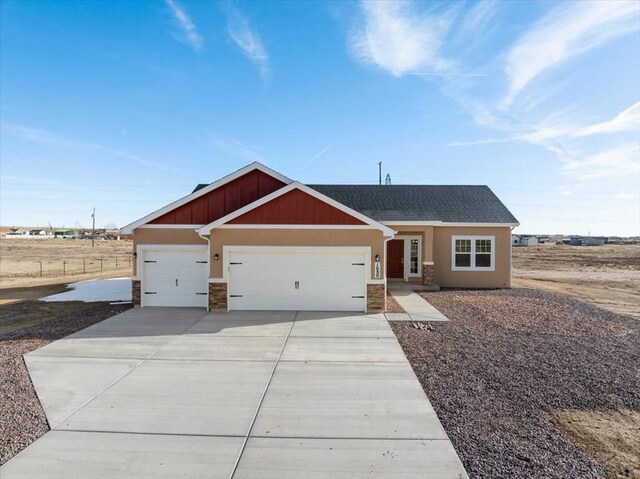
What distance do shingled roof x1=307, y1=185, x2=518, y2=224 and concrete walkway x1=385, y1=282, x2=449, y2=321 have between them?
3.17 metres

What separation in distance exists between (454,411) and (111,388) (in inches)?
208

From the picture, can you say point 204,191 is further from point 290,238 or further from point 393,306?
point 393,306

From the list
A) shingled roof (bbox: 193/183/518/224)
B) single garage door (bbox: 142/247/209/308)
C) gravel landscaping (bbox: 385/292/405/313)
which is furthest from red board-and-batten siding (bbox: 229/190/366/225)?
shingled roof (bbox: 193/183/518/224)

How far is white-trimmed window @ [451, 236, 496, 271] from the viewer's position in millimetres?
17109

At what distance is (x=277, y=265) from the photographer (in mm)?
11789

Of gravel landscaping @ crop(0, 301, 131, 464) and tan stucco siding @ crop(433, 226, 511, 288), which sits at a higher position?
tan stucco siding @ crop(433, 226, 511, 288)

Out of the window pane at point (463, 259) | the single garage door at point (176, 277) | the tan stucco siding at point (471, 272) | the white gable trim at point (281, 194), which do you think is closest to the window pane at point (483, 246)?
the tan stucco siding at point (471, 272)

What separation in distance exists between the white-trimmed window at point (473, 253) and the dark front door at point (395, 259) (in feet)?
7.71

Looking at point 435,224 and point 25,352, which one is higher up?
point 435,224

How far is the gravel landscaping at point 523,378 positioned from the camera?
4.14m

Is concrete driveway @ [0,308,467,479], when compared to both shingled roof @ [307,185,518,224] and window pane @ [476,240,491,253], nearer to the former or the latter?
shingled roof @ [307,185,518,224]

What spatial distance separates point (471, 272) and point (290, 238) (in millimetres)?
9802

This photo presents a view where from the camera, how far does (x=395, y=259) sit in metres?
18.1

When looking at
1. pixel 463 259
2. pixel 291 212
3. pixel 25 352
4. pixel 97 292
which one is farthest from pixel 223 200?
pixel 463 259
